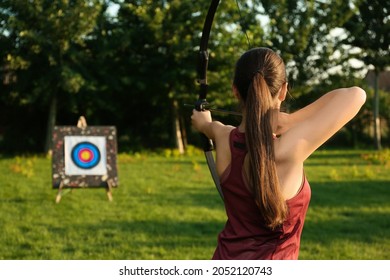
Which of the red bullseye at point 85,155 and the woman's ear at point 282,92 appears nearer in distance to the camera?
the woman's ear at point 282,92

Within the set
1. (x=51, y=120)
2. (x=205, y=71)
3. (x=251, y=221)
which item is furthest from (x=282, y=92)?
(x=51, y=120)

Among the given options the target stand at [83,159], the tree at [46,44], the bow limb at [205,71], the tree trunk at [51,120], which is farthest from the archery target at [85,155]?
the tree trunk at [51,120]

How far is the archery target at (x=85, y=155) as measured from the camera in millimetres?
8219

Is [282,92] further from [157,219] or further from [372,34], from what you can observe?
[372,34]

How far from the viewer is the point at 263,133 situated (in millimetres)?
1644

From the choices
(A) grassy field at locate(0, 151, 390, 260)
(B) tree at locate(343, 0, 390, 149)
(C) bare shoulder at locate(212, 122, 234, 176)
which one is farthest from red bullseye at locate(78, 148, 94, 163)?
(B) tree at locate(343, 0, 390, 149)

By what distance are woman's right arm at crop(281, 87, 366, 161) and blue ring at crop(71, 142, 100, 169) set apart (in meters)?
6.78

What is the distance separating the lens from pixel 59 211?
6953mm

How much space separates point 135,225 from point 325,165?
7319 mm

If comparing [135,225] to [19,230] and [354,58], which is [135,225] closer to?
[19,230]

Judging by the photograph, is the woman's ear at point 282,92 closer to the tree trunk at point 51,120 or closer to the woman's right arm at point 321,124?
the woman's right arm at point 321,124

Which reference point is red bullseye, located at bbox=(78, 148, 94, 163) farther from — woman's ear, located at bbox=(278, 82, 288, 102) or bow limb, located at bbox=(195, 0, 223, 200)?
woman's ear, located at bbox=(278, 82, 288, 102)

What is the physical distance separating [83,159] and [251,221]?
22.3 feet
